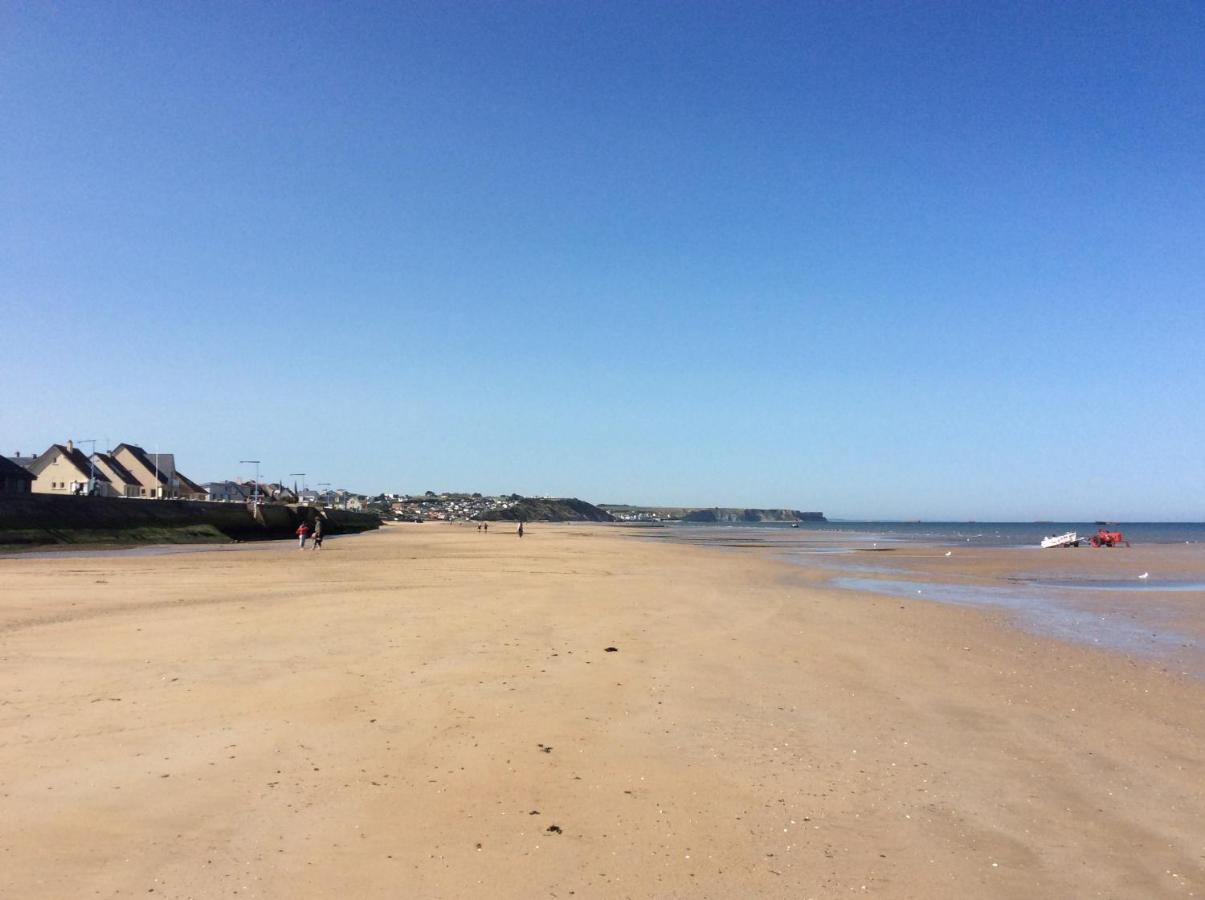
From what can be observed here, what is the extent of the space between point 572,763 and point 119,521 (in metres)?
47.6

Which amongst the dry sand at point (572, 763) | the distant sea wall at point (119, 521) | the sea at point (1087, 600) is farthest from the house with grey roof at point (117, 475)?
the dry sand at point (572, 763)

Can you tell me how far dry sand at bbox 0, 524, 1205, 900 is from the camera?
521 centimetres

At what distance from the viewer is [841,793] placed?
22.0 ft

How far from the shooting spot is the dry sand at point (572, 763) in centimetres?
521

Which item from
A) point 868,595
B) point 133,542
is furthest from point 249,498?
point 868,595

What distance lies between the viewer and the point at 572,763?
7145 mm

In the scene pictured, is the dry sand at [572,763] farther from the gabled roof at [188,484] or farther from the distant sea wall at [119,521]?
the gabled roof at [188,484]

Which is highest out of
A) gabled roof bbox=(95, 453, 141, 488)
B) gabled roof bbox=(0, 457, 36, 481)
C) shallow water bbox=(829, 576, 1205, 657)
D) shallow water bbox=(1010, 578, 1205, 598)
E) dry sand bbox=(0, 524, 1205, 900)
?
gabled roof bbox=(95, 453, 141, 488)

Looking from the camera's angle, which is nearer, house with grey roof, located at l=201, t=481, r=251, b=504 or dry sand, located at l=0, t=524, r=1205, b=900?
dry sand, located at l=0, t=524, r=1205, b=900

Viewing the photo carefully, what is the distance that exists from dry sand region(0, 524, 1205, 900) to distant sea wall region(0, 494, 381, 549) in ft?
97.8

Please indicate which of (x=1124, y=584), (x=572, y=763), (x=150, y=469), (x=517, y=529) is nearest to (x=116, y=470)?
(x=150, y=469)

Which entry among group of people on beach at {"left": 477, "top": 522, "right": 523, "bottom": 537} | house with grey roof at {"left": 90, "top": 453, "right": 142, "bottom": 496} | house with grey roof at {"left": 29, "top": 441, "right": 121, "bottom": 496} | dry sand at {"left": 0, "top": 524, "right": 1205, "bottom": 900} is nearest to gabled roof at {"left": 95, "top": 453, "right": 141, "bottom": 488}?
house with grey roof at {"left": 90, "top": 453, "right": 142, "bottom": 496}

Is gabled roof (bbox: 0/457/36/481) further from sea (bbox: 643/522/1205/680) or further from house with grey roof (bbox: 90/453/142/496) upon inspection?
sea (bbox: 643/522/1205/680)

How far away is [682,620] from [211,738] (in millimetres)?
9997
